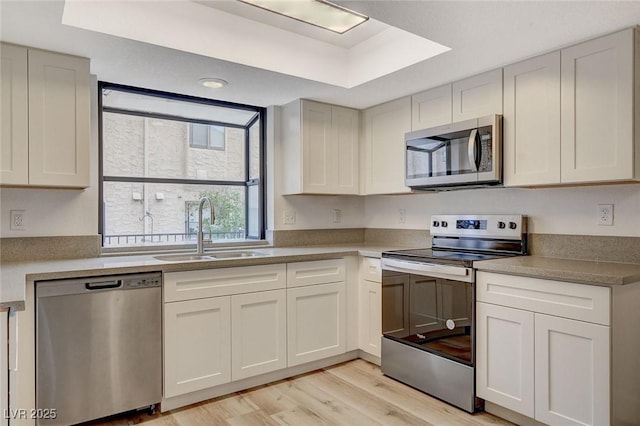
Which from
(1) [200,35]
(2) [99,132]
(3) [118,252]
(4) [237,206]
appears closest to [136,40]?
(1) [200,35]

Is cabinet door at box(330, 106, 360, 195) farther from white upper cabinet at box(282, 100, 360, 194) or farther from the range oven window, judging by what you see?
the range oven window

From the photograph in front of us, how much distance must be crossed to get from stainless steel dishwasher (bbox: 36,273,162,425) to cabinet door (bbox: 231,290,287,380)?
0.47m

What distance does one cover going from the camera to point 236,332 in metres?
2.61

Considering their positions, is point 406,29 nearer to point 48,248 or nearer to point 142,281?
point 142,281

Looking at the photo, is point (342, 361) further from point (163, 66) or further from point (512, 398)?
point (163, 66)

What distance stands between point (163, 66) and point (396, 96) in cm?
170

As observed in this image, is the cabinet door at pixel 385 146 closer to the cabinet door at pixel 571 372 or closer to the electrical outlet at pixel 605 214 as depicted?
the electrical outlet at pixel 605 214

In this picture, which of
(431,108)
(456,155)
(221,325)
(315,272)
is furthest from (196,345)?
(431,108)

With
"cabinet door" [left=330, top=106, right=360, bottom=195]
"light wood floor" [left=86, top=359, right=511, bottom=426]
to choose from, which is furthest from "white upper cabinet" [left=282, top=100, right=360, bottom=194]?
"light wood floor" [left=86, top=359, right=511, bottom=426]

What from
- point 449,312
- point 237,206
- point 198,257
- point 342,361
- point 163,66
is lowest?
point 342,361

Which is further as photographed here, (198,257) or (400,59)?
(198,257)

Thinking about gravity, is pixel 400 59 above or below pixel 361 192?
above

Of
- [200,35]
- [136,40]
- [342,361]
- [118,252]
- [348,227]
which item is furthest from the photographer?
[348,227]

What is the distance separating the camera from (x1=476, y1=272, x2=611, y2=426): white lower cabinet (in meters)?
1.89
